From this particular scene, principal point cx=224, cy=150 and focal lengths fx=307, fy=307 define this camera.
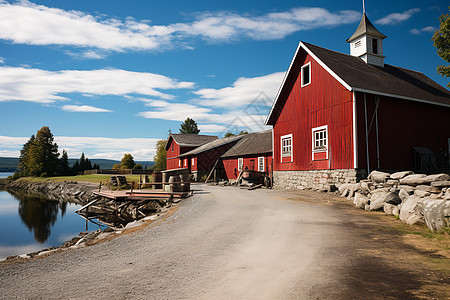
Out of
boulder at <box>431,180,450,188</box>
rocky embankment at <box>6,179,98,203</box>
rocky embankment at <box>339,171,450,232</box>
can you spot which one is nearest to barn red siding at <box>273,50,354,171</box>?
rocky embankment at <box>339,171,450,232</box>

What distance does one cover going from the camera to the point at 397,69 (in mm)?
22578

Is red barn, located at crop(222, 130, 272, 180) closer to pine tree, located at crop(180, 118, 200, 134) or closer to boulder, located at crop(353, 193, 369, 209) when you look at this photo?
boulder, located at crop(353, 193, 369, 209)

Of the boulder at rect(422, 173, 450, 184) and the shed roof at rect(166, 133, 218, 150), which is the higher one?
the shed roof at rect(166, 133, 218, 150)

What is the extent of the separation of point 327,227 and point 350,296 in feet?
15.0

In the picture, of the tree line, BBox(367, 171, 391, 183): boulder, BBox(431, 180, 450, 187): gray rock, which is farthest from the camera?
the tree line

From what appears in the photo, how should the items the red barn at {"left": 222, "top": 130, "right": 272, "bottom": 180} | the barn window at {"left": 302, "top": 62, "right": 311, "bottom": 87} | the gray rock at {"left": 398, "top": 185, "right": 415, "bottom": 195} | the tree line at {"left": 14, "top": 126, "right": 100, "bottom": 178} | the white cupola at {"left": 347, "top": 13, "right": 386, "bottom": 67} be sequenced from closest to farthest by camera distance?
the gray rock at {"left": 398, "top": 185, "right": 415, "bottom": 195} → the barn window at {"left": 302, "top": 62, "right": 311, "bottom": 87} → the white cupola at {"left": 347, "top": 13, "right": 386, "bottom": 67} → the red barn at {"left": 222, "top": 130, "right": 272, "bottom": 180} → the tree line at {"left": 14, "top": 126, "right": 100, "bottom": 178}

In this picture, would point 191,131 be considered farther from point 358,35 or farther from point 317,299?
point 317,299

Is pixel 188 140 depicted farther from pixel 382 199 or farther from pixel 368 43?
pixel 382 199

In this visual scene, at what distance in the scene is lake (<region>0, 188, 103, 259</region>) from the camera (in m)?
14.4

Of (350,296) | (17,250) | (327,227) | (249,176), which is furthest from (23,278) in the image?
(249,176)

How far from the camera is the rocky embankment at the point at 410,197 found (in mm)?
7723

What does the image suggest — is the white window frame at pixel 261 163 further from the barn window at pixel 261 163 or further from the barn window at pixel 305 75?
the barn window at pixel 305 75

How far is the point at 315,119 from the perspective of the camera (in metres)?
18.5

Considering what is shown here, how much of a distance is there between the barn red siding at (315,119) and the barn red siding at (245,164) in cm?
384
